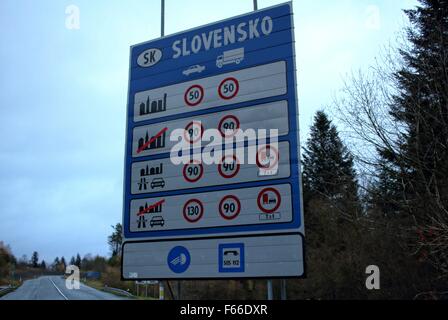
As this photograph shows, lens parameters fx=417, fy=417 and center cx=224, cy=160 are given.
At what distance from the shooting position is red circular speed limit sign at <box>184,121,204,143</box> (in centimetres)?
427

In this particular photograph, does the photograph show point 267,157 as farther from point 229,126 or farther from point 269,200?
point 229,126

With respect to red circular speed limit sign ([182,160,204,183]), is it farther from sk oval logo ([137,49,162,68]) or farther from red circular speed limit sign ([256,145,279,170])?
sk oval logo ([137,49,162,68])

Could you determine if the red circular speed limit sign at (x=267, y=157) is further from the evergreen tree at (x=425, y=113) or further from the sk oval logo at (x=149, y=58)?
the evergreen tree at (x=425, y=113)

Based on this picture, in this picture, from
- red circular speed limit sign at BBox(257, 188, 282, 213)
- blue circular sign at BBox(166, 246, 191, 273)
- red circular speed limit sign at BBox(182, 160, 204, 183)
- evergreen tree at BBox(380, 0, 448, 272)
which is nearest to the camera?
red circular speed limit sign at BBox(257, 188, 282, 213)

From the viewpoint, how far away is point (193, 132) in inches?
170

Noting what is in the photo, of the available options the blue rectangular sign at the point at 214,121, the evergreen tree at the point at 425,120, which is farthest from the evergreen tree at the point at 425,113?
the blue rectangular sign at the point at 214,121

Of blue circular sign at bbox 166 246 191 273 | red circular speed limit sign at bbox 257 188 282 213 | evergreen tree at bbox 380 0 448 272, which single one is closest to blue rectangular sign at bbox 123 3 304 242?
red circular speed limit sign at bbox 257 188 282 213

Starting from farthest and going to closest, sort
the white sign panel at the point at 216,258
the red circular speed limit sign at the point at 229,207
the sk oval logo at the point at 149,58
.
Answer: the sk oval logo at the point at 149,58 → the red circular speed limit sign at the point at 229,207 → the white sign panel at the point at 216,258

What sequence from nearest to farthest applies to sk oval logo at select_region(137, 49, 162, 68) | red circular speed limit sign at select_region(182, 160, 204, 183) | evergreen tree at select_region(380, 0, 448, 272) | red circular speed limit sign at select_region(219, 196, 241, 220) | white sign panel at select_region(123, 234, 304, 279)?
1. white sign panel at select_region(123, 234, 304, 279)
2. red circular speed limit sign at select_region(219, 196, 241, 220)
3. red circular speed limit sign at select_region(182, 160, 204, 183)
4. sk oval logo at select_region(137, 49, 162, 68)
5. evergreen tree at select_region(380, 0, 448, 272)

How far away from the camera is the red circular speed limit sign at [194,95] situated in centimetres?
444

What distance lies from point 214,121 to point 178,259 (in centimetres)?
143

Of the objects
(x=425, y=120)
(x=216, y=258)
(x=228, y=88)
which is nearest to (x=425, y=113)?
(x=425, y=120)

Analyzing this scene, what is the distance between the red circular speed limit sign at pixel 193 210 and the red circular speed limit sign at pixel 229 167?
386 mm

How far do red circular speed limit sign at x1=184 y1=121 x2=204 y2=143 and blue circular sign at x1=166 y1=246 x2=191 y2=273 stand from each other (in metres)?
1.09
